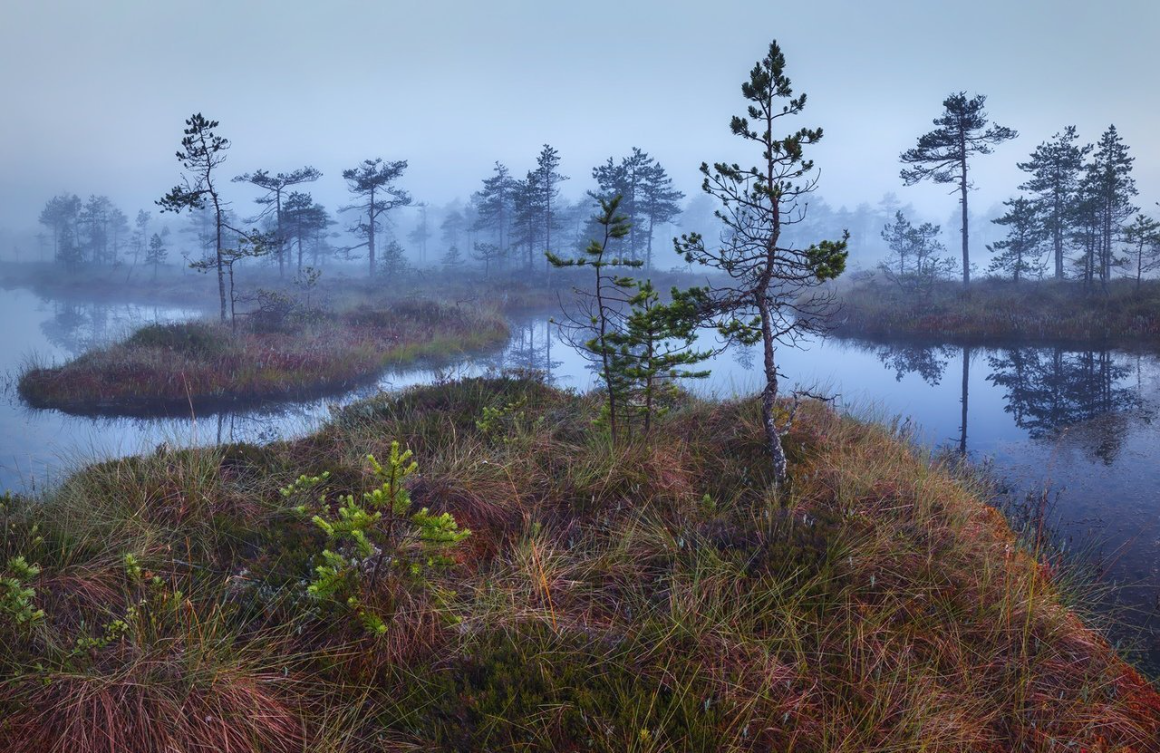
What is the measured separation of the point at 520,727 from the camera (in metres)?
2.97

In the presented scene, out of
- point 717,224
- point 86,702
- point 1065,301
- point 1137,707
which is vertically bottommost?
point 1137,707

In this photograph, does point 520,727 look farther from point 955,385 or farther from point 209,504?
point 955,385

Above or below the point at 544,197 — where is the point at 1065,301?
below

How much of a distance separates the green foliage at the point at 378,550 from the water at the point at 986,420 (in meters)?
3.82

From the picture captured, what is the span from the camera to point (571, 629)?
3.68 m

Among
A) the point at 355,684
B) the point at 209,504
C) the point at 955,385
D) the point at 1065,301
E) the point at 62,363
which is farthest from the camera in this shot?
the point at 1065,301

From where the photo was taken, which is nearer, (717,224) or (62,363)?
(62,363)

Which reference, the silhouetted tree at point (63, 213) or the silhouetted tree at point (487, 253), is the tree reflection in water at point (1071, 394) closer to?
the silhouetted tree at point (487, 253)

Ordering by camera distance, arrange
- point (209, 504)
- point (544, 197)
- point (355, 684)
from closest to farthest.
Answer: point (355, 684)
point (209, 504)
point (544, 197)

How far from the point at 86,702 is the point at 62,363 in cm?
1794

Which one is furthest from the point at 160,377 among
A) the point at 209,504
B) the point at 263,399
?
the point at 209,504

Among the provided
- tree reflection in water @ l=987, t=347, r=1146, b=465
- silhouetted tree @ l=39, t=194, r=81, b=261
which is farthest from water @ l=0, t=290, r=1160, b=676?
silhouetted tree @ l=39, t=194, r=81, b=261

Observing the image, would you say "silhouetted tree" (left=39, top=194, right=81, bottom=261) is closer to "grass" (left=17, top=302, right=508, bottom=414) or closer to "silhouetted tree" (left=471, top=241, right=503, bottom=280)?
"silhouetted tree" (left=471, top=241, right=503, bottom=280)

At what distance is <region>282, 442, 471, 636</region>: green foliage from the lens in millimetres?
3447
